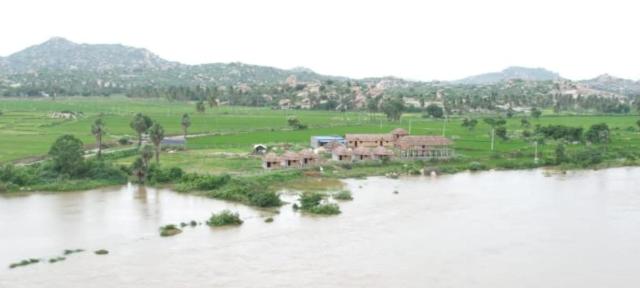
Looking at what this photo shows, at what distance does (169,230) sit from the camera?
76.0 feet

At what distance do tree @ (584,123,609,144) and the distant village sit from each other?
9979 mm

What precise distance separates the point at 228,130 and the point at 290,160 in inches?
792

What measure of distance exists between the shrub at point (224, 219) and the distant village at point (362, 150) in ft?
34.6

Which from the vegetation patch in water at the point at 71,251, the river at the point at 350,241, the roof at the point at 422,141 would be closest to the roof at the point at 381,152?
the roof at the point at 422,141

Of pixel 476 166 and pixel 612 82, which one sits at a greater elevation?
pixel 612 82

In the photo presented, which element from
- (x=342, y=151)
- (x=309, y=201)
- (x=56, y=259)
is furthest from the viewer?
(x=342, y=151)

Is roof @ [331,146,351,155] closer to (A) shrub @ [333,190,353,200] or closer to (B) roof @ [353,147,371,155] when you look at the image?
(B) roof @ [353,147,371,155]

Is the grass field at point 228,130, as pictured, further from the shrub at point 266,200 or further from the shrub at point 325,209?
the shrub at point 325,209

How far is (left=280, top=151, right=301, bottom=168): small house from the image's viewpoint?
1393 inches

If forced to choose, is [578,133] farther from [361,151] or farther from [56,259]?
[56,259]

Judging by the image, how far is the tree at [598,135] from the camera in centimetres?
4644

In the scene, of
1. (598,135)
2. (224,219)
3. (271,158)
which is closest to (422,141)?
(271,158)

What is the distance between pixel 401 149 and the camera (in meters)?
40.7

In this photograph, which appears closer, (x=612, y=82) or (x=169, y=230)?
(x=169, y=230)
